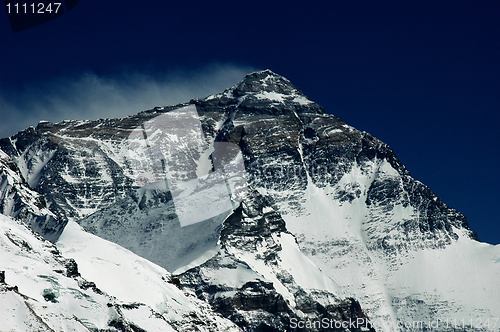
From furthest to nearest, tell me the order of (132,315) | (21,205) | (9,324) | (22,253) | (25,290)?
(21,205) → (132,315) → (22,253) → (25,290) → (9,324)

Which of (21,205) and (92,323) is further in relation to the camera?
(21,205)

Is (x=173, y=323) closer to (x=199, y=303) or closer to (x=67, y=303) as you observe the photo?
(x=199, y=303)

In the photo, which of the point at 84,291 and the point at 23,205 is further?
the point at 23,205

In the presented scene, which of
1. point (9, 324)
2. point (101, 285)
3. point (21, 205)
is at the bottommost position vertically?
point (9, 324)

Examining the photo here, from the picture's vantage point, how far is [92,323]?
106m

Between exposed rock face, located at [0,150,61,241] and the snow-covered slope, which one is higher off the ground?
exposed rock face, located at [0,150,61,241]

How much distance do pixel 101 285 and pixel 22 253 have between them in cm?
2191

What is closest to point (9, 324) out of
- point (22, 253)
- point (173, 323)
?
point (22, 253)

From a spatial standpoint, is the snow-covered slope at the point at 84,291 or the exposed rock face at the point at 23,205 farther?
the exposed rock face at the point at 23,205

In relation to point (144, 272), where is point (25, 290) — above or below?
below

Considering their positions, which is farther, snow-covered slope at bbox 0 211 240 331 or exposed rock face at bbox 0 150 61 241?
exposed rock face at bbox 0 150 61 241

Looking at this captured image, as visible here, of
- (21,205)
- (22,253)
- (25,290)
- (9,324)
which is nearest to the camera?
(9,324)

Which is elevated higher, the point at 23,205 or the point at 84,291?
the point at 23,205

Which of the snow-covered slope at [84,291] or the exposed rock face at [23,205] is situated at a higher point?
the exposed rock face at [23,205]
